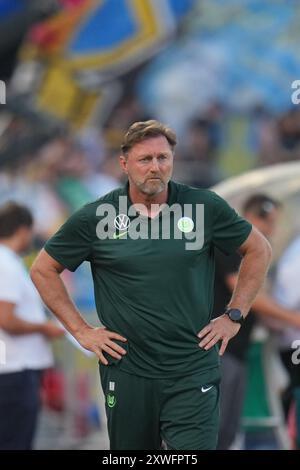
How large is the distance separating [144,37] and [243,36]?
2.34ft

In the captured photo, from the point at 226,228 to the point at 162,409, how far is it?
2.61 feet

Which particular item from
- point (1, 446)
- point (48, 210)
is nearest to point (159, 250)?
point (1, 446)

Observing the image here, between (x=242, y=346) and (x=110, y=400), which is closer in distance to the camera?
(x=110, y=400)

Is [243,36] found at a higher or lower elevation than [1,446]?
higher

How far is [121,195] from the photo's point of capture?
5168 mm

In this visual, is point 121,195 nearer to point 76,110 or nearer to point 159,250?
point 159,250

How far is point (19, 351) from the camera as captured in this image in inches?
279

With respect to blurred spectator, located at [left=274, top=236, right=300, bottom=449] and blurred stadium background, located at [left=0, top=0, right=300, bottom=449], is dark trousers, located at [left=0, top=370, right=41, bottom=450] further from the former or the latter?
blurred spectator, located at [left=274, top=236, right=300, bottom=449]

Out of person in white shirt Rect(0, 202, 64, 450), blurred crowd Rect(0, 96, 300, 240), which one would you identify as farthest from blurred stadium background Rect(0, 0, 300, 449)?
person in white shirt Rect(0, 202, 64, 450)

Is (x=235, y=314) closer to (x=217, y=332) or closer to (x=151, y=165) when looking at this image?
(x=217, y=332)

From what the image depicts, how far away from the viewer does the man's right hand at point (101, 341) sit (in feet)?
16.6

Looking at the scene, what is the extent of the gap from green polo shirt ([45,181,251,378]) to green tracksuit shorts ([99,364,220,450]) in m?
0.05

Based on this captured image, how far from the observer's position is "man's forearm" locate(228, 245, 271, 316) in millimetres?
5164

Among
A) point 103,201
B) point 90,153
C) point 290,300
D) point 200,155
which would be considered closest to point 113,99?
point 90,153
